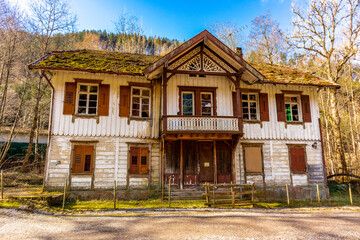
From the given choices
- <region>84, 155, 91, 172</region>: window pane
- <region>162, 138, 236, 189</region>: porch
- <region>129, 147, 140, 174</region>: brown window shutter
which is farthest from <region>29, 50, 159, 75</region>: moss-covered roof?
<region>162, 138, 236, 189</region>: porch

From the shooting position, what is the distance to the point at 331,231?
25.7 feet

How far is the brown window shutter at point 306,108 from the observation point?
1606cm

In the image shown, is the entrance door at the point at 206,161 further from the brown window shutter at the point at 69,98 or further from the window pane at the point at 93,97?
the brown window shutter at the point at 69,98

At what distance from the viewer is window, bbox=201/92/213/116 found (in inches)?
598

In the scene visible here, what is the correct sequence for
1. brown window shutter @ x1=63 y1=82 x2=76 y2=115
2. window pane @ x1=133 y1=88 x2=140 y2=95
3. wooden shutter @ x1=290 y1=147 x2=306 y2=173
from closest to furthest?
1. brown window shutter @ x1=63 y1=82 x2=76 y2=115
2. window pane @ x1=133 y1=88 x2=140 y2=95
3. wooden shutter @ x1=290 y1=147 x2=306 y2=173

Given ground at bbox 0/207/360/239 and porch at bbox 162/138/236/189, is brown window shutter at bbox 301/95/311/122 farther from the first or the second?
ground at bbox 0/207/360/239

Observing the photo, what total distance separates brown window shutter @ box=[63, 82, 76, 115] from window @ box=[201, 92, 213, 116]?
7.94 m

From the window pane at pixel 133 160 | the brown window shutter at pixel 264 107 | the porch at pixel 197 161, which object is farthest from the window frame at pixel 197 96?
the window pane at pixel 133 160

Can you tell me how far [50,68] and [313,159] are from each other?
17.3 meters

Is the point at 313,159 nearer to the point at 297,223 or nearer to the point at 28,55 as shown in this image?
the point at 297,223

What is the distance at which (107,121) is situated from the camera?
45.6 feet

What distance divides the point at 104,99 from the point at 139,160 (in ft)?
14.0

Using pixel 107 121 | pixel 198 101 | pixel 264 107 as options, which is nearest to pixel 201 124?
pixel 198 101

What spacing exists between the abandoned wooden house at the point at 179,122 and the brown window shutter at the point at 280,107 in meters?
0.07
